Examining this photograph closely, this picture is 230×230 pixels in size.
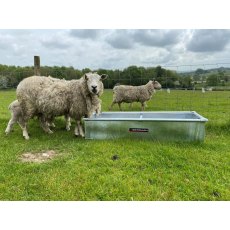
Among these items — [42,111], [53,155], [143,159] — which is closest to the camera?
[143,159]

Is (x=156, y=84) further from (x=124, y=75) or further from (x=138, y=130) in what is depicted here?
(x=138, y=130)

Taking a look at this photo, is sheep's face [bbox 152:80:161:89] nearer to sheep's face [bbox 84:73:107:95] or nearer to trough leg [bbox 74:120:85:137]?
sheep's face [bbox 84:73:107:95]

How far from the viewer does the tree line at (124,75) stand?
12.1 meters

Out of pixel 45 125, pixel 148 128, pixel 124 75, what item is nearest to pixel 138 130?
pixel 148 128

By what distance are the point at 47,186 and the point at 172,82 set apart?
10.3 m

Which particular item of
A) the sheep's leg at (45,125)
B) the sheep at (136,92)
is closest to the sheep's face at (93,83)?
the sheep's leg at (45,125)

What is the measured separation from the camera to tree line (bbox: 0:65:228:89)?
12141mm

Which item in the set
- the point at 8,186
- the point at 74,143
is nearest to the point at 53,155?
the point at 74,143

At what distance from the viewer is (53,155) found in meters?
5.64

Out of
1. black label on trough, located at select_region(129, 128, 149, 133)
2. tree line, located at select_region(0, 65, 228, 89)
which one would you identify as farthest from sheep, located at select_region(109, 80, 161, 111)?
black label on trough, located at select_region(129, 128, 149, 133)

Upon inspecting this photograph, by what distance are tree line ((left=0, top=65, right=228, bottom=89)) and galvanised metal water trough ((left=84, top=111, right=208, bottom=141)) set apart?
5.48m

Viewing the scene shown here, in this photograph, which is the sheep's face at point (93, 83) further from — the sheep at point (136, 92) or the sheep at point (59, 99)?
the sheep at point (136, 92)

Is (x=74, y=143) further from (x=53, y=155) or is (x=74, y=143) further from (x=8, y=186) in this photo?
(x=8, y=186)

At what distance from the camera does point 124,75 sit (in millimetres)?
13930
